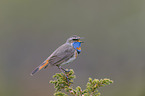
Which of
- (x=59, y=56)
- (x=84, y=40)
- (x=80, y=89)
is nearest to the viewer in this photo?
(x=80, y=89)

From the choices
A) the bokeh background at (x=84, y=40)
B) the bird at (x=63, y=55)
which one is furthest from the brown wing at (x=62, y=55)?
the bokeh background at (x=84, y=40)

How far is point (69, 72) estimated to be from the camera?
14.8ft

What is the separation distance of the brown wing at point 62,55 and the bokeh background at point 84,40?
3.89 metres

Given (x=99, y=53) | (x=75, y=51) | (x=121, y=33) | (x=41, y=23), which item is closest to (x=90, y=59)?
(x=99, y=53)

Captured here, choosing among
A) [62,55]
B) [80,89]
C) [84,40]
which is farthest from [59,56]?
[84,40]

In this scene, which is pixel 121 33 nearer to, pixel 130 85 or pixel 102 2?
pixel 102 2

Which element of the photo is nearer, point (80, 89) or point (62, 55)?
point (80, 89)

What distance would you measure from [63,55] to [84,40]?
18.7ft

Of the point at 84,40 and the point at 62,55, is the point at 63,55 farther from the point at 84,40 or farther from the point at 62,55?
the point at 84,40

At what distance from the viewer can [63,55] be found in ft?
15.7

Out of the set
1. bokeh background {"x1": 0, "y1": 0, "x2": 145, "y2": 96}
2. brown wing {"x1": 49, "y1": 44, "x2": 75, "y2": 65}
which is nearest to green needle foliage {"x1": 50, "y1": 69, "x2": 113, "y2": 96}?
brown wing {"x1": 49, "y1": 44, "x2": 75, "y2": 65}

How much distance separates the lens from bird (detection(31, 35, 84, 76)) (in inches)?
181

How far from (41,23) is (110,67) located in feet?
13.6

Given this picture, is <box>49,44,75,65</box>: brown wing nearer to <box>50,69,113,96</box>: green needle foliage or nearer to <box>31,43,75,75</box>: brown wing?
<box>31,43,75,75</box>: brown wing
